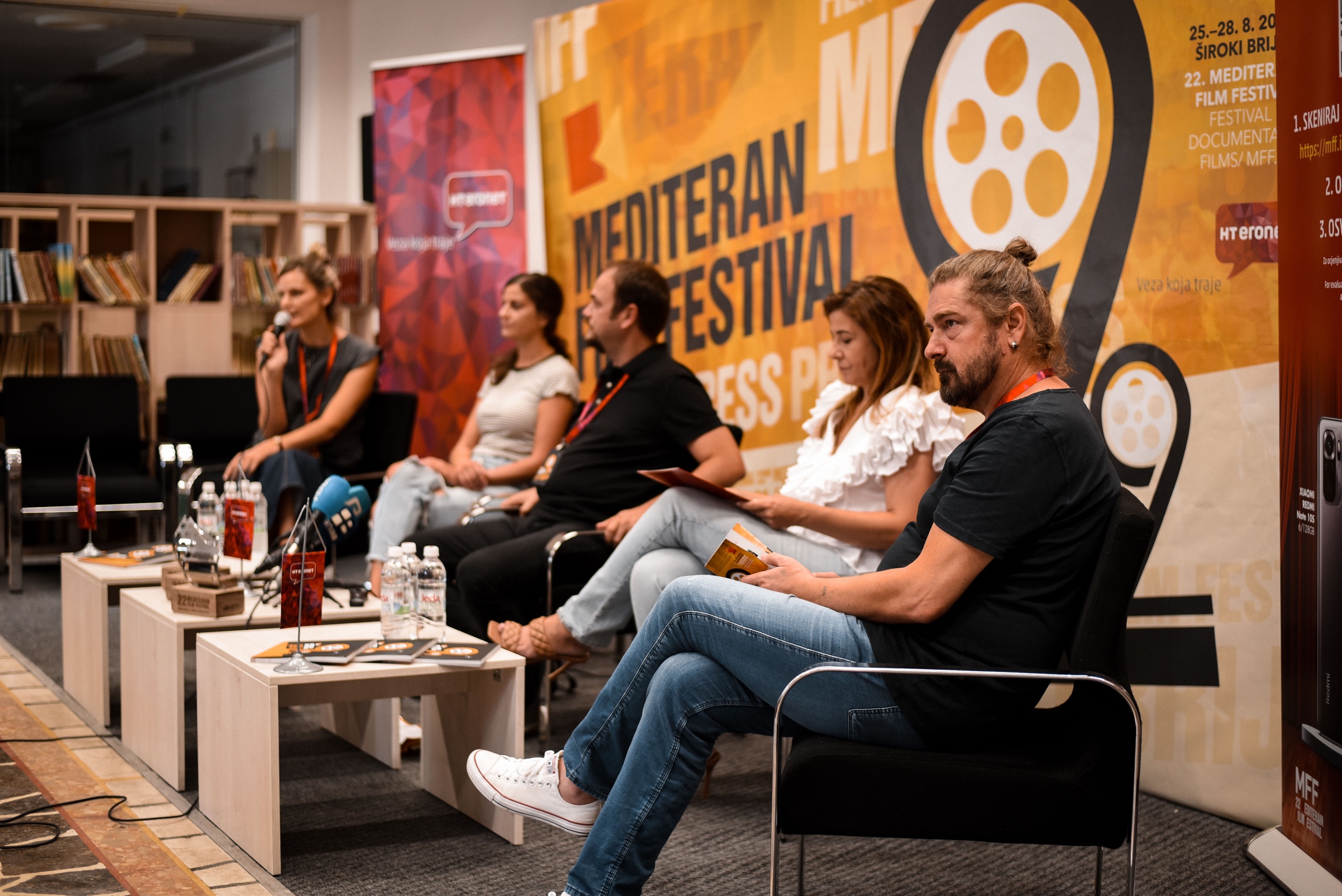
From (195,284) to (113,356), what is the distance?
23.6 inches

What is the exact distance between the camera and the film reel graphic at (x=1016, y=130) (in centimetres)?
312

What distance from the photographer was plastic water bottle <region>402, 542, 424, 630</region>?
9.28ft

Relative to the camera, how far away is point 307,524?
2.86 m

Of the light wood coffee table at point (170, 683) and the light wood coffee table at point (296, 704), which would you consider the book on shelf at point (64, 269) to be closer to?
the light wood coffee table at point (170, 683)

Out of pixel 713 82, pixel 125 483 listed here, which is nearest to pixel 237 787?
pixel 713 82

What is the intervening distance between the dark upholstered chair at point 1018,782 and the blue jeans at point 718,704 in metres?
0.09

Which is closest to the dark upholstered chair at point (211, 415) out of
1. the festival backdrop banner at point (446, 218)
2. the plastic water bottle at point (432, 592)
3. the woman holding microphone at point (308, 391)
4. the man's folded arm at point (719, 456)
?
the festival backdrop banner at point (446, 218)

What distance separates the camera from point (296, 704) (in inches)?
96.5

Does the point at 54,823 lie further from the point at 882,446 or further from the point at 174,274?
the point at 174,274

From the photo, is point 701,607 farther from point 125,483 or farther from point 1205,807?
point 125,483

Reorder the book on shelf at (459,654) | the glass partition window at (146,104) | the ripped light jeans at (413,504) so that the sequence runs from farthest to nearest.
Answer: the glass partition window at (146,104) → the ripped light jeans at (413,504) → the book on shelf at (459,654)

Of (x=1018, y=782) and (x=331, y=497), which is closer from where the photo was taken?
(x=1018, y=782)

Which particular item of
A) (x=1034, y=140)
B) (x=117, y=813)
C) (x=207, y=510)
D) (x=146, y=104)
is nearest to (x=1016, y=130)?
(x=1034, y=140)

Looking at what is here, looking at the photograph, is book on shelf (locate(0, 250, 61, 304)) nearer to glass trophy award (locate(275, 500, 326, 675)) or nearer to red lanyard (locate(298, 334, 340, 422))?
red lanyard (locate(298, 334, 340, 422))
